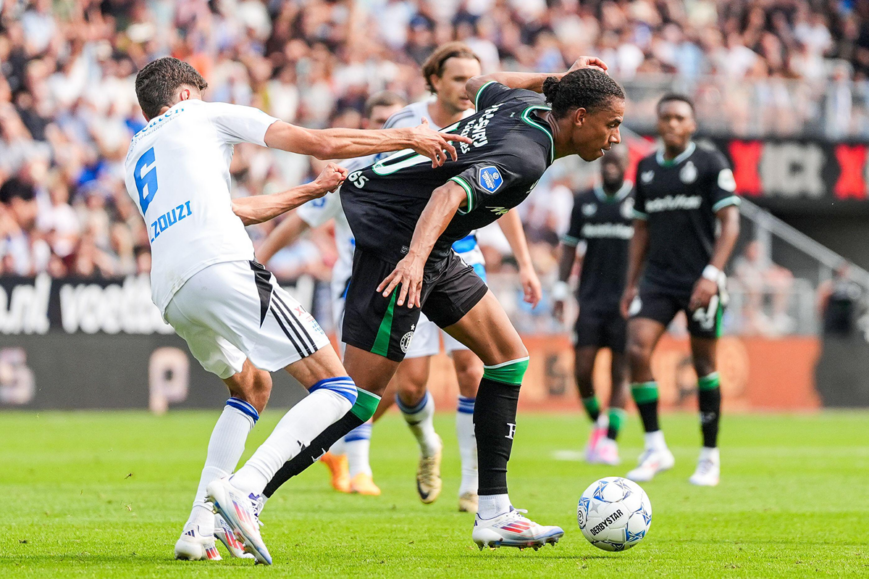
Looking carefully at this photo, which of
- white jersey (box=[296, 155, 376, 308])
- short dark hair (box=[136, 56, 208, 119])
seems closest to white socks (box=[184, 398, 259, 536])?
short dark hair (box=[136, 56, 208, 119])

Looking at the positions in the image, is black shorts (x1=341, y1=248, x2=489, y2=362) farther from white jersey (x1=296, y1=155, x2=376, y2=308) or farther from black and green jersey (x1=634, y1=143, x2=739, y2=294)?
black and green jersey (x1=634, y1=143, x2=739, y2=294)

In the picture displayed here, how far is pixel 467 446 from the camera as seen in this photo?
748 cm

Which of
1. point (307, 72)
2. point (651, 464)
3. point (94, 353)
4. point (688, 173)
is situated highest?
point (307, 72)

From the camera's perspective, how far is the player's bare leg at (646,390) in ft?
30.4

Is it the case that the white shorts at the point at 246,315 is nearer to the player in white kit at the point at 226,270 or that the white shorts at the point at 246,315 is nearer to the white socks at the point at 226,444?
the player in white kit at the point at 226,270

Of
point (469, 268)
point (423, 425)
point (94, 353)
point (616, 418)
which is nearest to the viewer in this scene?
point (469, 268)

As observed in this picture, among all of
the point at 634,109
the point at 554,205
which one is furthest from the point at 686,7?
the point at 554,205

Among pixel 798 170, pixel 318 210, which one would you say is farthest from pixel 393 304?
pixel 798 170

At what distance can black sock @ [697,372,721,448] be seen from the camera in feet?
30.0

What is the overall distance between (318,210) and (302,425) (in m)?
3.58

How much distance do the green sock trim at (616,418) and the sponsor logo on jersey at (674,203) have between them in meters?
2.08

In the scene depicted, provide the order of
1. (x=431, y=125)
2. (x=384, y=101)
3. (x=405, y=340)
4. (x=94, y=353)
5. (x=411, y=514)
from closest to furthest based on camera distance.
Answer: (x=405, y=340), (x=411, y=514), (x=431, y=125), (x=384, y=101), (x=94, y=353)

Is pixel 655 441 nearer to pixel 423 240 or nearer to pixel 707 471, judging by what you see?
pixel 707 471

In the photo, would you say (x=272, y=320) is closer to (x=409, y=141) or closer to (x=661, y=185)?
(x=409, y=141)
